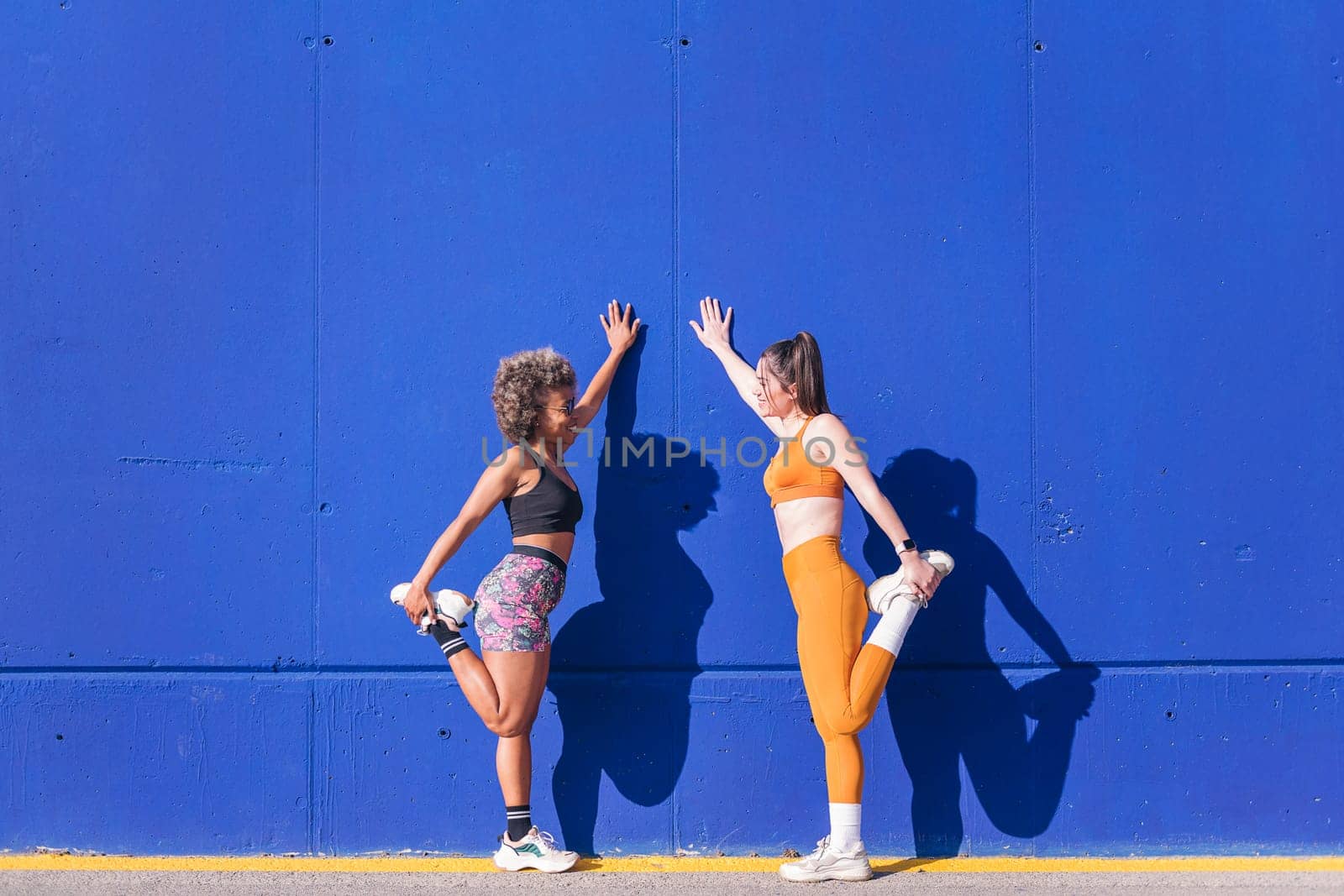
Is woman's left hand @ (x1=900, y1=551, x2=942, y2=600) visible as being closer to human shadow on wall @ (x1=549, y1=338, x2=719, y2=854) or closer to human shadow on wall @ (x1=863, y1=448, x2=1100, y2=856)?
human shadow on wall @ (x1=863, y1=448, x2=1100, y2=856)

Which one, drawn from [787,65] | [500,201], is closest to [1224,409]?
[787,65]

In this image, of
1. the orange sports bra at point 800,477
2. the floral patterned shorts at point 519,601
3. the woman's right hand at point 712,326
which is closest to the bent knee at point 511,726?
the floral patterned shorts at point 519,601

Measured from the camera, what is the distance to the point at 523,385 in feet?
13.2

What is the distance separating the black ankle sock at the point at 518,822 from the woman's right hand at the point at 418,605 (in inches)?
34.1

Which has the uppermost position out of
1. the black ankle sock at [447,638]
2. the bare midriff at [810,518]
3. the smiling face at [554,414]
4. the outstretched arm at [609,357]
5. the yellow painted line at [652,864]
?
the outstretched arm at [609,357]

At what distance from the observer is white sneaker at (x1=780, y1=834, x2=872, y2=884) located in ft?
12.8

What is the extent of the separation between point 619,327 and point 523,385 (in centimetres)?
58

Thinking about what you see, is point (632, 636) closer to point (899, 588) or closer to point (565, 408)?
point (565, 408)

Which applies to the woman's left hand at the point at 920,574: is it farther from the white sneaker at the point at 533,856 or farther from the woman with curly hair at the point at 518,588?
the white sneaker at the point at 533,856

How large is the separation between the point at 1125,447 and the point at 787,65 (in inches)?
90.0

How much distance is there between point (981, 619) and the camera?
4316 mm

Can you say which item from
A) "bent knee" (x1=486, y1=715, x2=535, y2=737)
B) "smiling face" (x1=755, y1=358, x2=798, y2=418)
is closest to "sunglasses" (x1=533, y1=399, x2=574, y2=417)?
"smiling face" (x1=755, y1=358, x2=798, y2=418)

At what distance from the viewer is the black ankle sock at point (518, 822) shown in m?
4.05

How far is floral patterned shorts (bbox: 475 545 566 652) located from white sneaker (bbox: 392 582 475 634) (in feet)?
0.26
